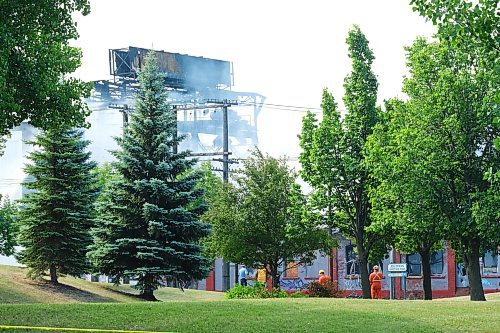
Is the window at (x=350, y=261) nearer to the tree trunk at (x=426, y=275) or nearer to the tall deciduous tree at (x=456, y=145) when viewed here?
the tree trunk at (x=426, y=275)

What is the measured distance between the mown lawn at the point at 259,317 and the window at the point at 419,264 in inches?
1256

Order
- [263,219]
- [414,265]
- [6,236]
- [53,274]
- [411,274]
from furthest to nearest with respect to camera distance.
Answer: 1. [414,265]
2. [411,274]
3. [6,236]
4. [263,219]
5. [53,274]

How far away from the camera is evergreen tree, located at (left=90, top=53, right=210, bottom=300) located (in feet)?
109

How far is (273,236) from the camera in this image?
113 ft

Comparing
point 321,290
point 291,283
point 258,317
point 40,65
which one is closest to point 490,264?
point 291,283

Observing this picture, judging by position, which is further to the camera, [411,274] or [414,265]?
[414,265]

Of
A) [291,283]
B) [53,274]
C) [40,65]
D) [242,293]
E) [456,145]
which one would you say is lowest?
[291,283]

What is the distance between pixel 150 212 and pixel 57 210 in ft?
11.4

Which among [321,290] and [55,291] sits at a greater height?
[55,291]

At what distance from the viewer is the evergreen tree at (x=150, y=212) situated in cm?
3319

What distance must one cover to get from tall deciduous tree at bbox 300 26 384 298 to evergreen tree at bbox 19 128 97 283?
887 cm

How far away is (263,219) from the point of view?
3444cm

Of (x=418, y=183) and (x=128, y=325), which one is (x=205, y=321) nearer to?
(x=128, y=325)

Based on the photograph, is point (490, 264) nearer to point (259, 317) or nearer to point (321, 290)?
point (321, 290)
